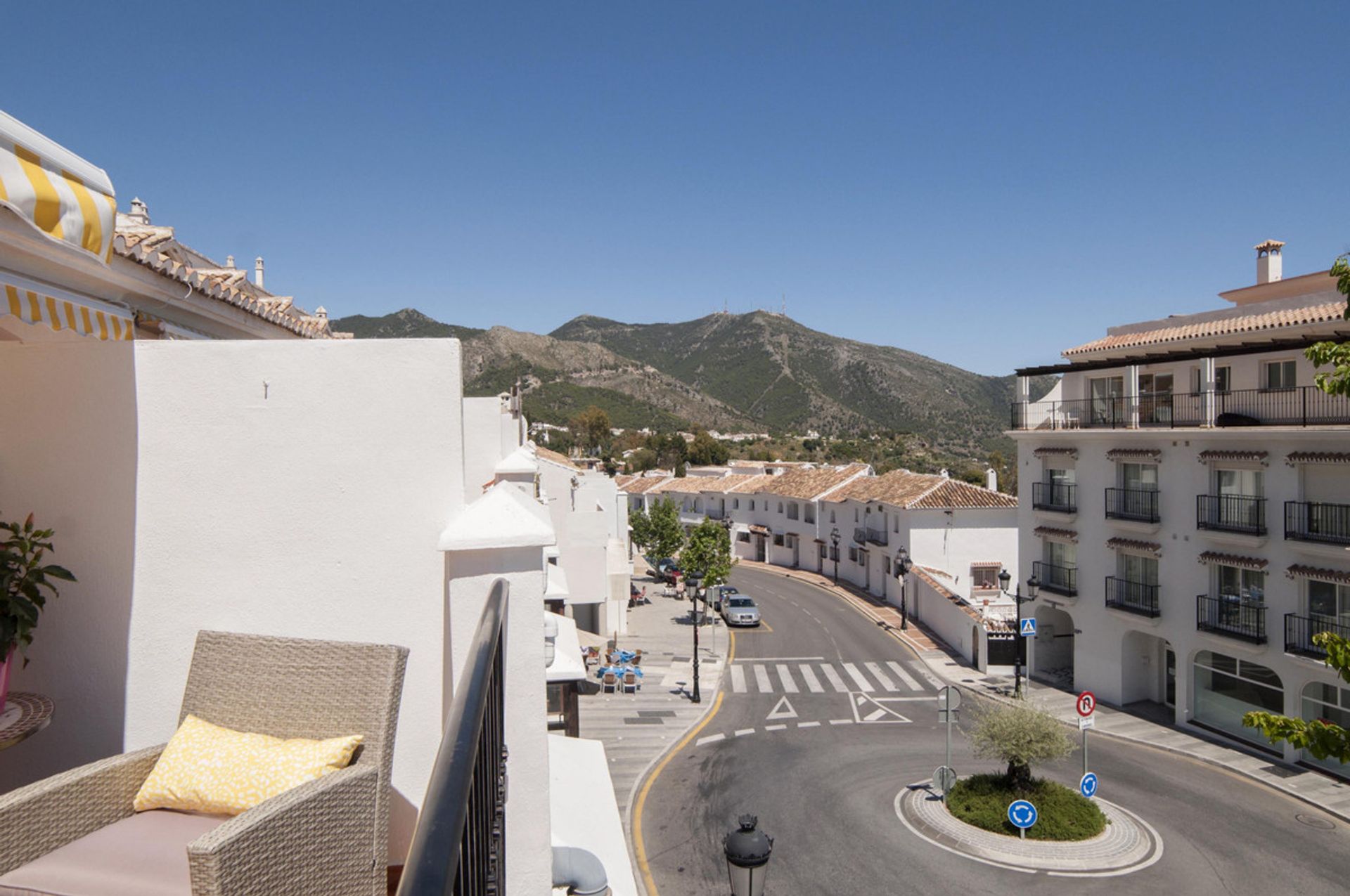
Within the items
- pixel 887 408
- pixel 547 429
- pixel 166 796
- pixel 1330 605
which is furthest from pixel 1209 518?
pixel 887 408

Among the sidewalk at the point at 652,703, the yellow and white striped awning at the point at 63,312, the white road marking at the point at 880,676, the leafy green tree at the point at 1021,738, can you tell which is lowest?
the sidewalk at the point at 652,703

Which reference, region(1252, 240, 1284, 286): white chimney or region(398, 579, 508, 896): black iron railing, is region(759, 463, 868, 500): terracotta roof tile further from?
region(398, 579, 508, 896): black iron railing

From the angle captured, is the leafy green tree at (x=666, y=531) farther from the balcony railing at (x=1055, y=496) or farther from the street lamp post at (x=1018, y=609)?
the street lamp post at (x=1018, y=609)

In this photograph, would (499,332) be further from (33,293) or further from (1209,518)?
(33,293)

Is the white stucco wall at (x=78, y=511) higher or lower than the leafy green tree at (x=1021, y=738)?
higher

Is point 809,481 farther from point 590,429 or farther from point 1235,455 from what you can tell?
point 590,429

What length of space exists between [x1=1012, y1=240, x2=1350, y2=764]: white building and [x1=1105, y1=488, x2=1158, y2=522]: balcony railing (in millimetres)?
38

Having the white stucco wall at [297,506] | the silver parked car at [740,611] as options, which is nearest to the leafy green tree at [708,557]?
the silver parked car at [740,611]

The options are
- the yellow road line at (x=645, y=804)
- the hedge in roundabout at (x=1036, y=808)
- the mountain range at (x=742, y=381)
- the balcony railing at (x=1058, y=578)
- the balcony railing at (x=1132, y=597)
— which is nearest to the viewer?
the yellow road line at (x=645, y=804)

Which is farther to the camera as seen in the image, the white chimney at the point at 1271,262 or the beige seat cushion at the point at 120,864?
the white chimney at the point at 1271,262

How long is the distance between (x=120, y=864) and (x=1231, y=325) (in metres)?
21.9

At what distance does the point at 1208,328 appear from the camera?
18938mm

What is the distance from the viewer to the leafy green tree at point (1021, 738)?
42.3 ft

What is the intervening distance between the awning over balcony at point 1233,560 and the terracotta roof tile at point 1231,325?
196 inches
